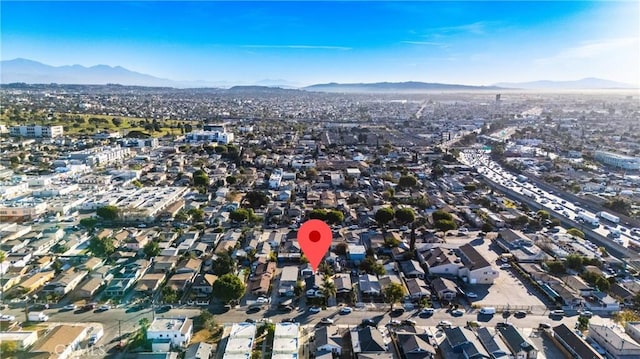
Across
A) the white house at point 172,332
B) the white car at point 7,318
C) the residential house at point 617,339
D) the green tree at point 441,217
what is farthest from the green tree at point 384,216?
the white car at point 7,318

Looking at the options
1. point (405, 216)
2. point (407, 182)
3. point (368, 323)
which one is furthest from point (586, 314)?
point (407, 182)

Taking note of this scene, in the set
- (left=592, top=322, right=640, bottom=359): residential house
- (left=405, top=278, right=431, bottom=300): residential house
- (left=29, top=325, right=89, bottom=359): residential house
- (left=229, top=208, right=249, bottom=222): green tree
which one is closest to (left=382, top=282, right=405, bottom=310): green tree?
(left=405, top=278, right=431, bottom=300): residential house

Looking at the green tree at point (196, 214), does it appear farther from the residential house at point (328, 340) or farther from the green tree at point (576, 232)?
the green tree at point (576, 232)

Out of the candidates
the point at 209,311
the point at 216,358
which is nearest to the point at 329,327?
the point at 216,358

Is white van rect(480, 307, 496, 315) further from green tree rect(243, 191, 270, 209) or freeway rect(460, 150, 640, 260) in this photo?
green tree rect(243, 191, 270, 209)

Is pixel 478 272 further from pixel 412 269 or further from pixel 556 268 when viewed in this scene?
pixel 556 268

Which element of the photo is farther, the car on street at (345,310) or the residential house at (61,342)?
Answer: the car on street at (345,310)
